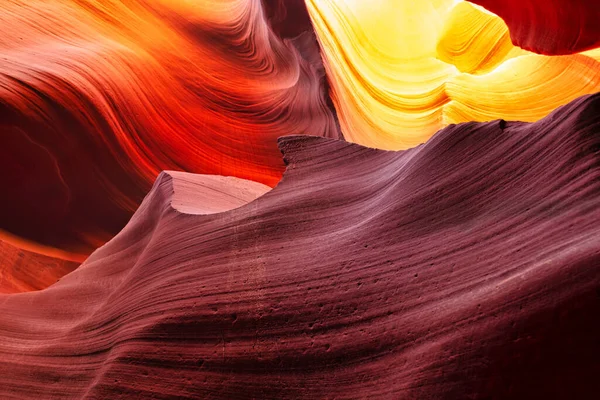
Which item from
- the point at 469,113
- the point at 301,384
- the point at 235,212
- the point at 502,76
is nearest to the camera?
the point at 301,384

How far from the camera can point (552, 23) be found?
4309mm

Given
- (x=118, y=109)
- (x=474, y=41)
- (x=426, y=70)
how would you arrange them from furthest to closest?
(x=474, y=41)
(x=426, y=70)
(x=118, y=109)

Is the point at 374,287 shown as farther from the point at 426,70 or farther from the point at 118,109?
the point at 426,70

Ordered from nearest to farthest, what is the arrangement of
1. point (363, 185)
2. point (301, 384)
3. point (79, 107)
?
point (301, 384) → point (363, 185) → point (79, 107)

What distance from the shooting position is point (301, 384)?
105 cm

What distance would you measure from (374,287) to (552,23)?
13.1 ft

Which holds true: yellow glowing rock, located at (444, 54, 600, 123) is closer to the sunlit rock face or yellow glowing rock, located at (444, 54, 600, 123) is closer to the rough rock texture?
the sunlit rock face

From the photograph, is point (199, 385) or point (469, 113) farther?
point (469, 113)

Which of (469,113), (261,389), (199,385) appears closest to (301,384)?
(261,389)

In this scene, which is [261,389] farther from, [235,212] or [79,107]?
[79,107]

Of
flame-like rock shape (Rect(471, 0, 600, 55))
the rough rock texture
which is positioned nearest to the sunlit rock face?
flame-like rock shape (Rect(471, 0, 600, 55))

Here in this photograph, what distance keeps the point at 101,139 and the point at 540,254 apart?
10.2ft

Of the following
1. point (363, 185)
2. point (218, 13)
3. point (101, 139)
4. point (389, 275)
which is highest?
point (218, 13)

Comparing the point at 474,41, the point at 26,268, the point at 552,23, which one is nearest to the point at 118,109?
the point at 26,268
